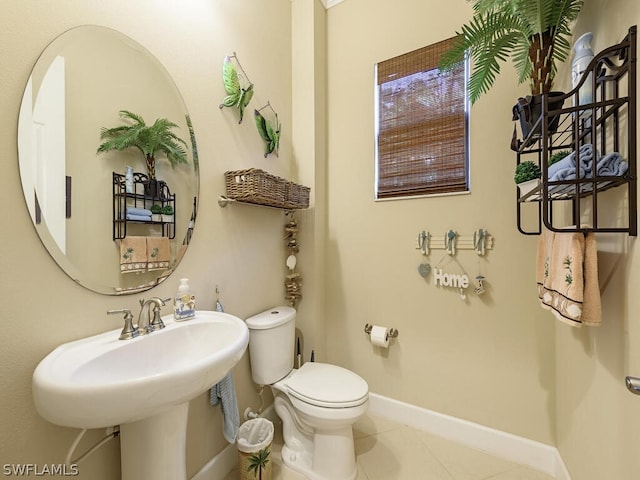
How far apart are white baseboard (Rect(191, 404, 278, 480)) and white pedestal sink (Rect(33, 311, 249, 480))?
415 millimetres

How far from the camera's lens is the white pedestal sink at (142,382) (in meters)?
0.57

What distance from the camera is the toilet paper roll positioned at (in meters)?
1.68

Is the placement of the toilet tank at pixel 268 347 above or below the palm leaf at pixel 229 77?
below

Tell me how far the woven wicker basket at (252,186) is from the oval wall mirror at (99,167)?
218 mm

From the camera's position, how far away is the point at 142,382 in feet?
1.93

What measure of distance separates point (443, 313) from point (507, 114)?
115 cm

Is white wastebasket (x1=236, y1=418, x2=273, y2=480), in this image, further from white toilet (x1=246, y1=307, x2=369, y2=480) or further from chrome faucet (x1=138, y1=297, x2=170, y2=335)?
chrome faucet (x1=138, y1=297, x2=170, y2=335)

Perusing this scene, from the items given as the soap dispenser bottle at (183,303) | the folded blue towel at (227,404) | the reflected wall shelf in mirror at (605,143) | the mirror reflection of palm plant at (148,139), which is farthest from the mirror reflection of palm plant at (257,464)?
the reflected wall shelf in mirror at (605,143)

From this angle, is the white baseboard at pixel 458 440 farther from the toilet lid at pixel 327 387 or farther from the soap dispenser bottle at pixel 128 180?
the soap dispenser bottle at pixel 128 180

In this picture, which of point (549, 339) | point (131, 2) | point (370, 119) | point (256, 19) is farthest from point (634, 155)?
point (256, 19)

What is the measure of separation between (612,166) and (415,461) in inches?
61.9

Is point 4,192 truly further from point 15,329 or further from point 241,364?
point 241,364

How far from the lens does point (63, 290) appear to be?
78 cm

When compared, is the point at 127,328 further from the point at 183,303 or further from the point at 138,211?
the point at 138,211
